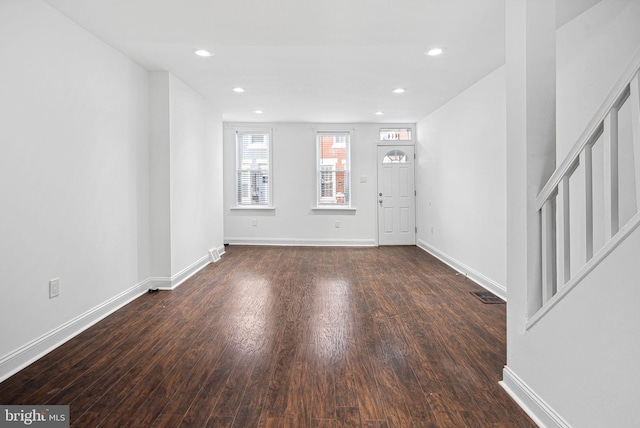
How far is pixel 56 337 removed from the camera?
2.53 m

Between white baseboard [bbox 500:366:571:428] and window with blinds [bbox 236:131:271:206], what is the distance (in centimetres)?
559

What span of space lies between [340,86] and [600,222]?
3188 mm

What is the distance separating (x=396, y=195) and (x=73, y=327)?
565cm

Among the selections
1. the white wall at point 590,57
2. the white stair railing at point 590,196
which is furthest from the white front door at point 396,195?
the white stair railing at point 590,196

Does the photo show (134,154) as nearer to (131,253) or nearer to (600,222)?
(131,253)

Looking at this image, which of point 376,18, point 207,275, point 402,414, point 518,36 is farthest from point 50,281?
point 518,36

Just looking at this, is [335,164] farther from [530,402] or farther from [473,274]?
[530,402]

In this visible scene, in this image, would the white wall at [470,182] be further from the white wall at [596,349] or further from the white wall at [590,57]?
the white wall at [596,349]

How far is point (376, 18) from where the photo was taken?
262 centimetres

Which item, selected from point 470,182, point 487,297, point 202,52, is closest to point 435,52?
point 470,182

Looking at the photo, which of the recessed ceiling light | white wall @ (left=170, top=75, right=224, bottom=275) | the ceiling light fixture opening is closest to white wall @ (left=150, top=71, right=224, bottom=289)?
white wall @ (left=170, top=75, right=224, bottom=275)

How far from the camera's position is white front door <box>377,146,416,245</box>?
6.90 metres

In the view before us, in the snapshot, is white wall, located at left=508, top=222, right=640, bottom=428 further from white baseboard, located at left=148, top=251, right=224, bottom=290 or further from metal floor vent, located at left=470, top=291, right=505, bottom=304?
white baseboard, located at left=148, top=251, right=224, bottom=290

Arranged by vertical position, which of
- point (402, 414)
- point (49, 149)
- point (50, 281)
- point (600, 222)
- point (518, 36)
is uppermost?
point (518, 36)
